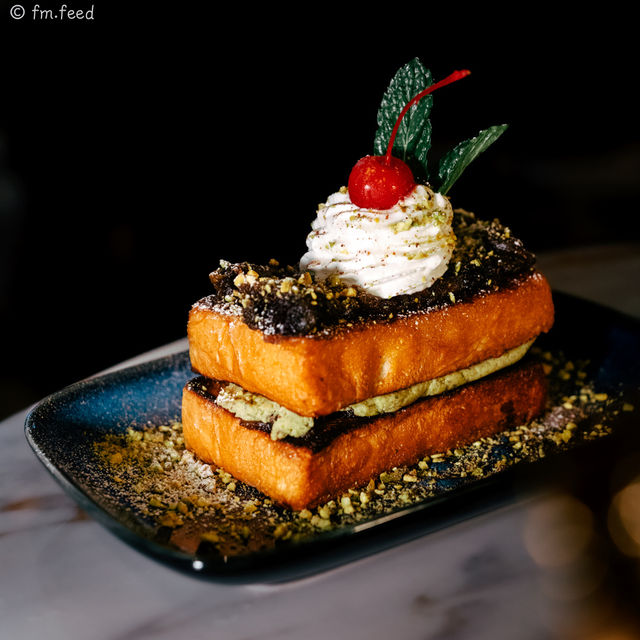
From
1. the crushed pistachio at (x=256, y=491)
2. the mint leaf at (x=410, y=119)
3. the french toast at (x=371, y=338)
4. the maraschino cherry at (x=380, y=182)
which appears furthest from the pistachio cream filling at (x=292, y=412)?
the mint leaf at (x=410, y=119)

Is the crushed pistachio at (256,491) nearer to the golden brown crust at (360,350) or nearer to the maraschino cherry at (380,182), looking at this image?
the golden brown crust at (360,350)

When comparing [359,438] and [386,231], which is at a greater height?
[386,231]

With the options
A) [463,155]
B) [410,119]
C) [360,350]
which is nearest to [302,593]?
[360,350]

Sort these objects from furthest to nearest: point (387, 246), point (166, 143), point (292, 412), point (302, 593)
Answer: point (166, 143), point (387, 246), point (292, 412), point (302, 593)

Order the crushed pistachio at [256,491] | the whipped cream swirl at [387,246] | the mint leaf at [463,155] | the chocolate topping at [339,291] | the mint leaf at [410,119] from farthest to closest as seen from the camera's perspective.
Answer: the mint leaf at [410,119] < the mint leaf at [463,155] < the whipped cream swirl at [387,246] < the chocolate topping at [339,291] < the crushed pistachio at [256,491]

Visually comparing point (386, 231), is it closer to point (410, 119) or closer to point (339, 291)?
point (339, 291)
